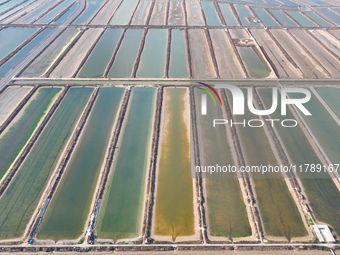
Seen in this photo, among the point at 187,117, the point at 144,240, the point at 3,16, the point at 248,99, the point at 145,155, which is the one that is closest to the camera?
the point at 144,240

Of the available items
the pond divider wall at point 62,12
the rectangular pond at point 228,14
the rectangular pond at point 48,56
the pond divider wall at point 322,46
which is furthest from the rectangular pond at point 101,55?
the pond divider wall at point 322,46

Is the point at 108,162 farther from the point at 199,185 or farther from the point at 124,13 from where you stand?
the point at 124,13

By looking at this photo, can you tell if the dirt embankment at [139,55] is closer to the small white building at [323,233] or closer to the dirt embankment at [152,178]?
the dirt embankment at [152,178]

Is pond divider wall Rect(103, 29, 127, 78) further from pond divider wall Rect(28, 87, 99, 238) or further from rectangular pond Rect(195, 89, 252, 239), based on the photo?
rectangular pond Rect(195, 89, 252, 239)

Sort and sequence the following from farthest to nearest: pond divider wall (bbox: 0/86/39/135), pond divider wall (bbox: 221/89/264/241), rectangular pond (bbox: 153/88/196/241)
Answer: pond divider wall (bbox: 0/86/39/135), rectangular pond (bbox: 153/88/196/241), pond divider wall (bbox: 221/89/264/241)

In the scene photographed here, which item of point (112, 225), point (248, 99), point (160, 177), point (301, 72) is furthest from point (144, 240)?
point (301, 72)

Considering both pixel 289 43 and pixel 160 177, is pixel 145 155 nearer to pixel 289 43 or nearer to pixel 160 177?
pixel 160 177

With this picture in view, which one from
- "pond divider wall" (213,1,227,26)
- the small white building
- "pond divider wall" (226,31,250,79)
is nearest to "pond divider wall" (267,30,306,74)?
"pond divider wall" (226,31,250,79)
